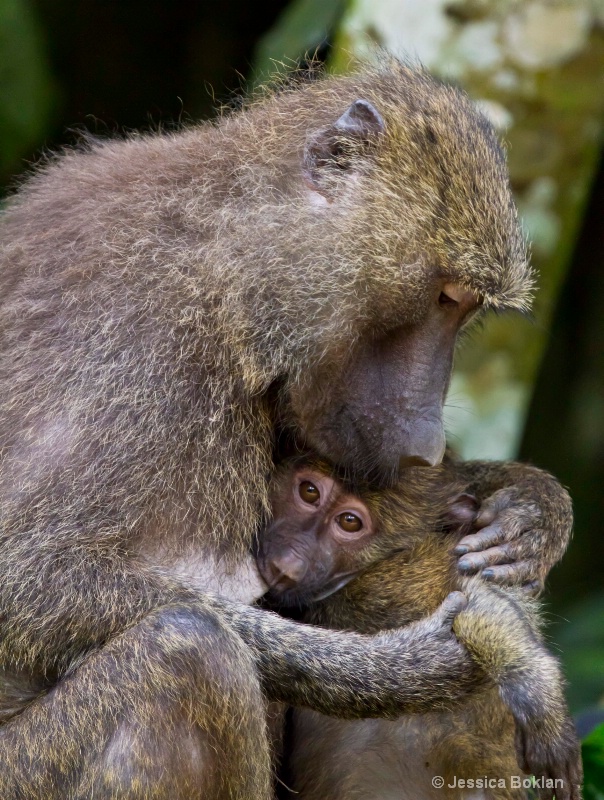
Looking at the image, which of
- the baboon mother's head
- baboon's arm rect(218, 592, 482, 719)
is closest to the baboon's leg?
baboon's arm rect(218, 592, 482, 719)

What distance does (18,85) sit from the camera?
6945 millimetres

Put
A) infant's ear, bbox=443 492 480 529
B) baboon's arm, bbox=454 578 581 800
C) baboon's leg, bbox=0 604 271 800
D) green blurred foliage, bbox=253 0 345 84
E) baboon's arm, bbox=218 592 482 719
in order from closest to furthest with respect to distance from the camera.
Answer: baboon's leg, bbox=0 604 271 800 < baboon's arm, bbox=454 578 581 800 < baboon's arm, bbox=218 592 482 719 < infant's ear, bbox=443 492 480 529 < green blurred foliage, bbox=253 0 345 84

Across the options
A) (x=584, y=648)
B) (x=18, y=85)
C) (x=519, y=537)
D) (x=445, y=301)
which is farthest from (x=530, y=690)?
(x=18, y=85)

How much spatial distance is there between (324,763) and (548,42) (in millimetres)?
3816

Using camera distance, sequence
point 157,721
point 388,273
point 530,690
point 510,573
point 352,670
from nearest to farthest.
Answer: point 157,721 < point 530,690 < point 352,670 < point 388,273 < point 510,573

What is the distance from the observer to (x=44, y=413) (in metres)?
3.26

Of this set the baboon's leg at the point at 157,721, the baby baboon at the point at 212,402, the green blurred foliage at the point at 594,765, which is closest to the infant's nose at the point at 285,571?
the baby baboon at the point at 212,402

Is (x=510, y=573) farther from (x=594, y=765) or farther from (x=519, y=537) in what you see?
(x=594, y=765)

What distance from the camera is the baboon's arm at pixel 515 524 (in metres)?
3.65

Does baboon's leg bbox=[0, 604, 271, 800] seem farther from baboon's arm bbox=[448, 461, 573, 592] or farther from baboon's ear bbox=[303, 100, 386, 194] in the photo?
baboon's ear bbox=[303, 100, 386, 194]

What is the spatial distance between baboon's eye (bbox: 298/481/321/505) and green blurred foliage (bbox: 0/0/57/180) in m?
4.09

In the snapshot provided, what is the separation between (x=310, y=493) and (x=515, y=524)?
70cm

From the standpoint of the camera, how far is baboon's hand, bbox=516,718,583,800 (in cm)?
315

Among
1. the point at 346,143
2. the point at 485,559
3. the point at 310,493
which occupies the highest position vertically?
the point at 346,143
